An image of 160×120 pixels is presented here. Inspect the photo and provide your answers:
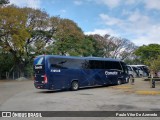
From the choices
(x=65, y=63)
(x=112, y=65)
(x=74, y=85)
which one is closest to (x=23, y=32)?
(x=112, y=65)

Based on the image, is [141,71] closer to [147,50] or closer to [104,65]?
[147,50]

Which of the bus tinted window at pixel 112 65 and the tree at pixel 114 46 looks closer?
the bus tinted window at pixel 112 65

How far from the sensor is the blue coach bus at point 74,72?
2272 centimetres

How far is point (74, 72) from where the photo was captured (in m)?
24.9

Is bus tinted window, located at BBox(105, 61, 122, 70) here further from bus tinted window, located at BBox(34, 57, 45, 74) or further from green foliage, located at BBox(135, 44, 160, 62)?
green foliage, located at BBox(135, 44, 160, 62)

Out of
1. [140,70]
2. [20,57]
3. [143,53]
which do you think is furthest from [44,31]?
[143,53]


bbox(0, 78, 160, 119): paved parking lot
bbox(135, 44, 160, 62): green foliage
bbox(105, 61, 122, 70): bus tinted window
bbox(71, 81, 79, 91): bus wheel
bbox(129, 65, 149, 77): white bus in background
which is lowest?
bbox(0, 78, 160, 119): paved parking lot

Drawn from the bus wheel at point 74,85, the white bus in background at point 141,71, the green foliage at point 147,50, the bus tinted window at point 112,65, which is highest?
the green foliage at point 147,50

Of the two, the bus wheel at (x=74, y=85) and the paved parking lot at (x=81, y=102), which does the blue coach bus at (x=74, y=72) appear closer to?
the bus wheel at (x=74, y=85)

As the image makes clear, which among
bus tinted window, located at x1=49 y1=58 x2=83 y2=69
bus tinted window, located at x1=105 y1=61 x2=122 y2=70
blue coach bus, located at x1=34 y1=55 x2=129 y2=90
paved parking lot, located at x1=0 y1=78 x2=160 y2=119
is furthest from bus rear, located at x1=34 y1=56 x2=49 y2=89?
bus tinted window, located at x1=105 y1=61 x2=122 y2=70

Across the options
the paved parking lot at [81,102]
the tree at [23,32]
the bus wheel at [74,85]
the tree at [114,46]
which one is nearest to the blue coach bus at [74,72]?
the bus wheel at [74,85]

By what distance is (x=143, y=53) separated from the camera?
80562 mm

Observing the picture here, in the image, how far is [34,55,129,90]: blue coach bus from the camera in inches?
894

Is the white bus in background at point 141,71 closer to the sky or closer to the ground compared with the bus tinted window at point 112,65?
closer to the ground
